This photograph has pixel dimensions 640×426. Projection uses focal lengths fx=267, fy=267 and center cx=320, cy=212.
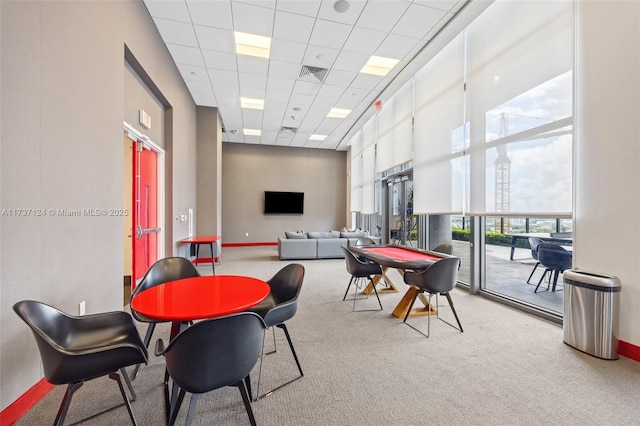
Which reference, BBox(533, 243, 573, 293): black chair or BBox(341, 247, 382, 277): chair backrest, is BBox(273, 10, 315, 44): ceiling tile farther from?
BBox(533, 243, 573, 293): black chair

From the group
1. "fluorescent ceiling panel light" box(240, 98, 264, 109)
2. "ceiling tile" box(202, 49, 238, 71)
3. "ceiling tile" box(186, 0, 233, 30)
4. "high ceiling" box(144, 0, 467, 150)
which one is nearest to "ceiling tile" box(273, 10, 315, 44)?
"high ceiling" box(144, 0, 467, 150)

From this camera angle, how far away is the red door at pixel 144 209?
12.5ft

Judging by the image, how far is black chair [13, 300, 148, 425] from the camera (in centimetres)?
133

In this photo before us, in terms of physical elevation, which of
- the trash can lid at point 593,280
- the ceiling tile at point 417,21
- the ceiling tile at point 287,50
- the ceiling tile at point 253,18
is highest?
the ceiling tile at point 417,21

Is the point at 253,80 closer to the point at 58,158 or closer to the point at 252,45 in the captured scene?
the point at 252,45

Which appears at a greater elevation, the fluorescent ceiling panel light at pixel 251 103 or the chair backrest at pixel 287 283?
the fluorescent ceiling panel light at pixel 251 103

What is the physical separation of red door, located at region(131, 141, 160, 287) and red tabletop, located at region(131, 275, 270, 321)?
2.20 metres

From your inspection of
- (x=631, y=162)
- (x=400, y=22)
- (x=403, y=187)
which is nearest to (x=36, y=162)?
(x=400, y=22)

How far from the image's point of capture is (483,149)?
12.3ft

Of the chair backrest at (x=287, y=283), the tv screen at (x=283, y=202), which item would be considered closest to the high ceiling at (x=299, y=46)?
the chair backrest at (x=287, y=283)

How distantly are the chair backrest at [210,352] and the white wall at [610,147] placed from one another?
3.19 m

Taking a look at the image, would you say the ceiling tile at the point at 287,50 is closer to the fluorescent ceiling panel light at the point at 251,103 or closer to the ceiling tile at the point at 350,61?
the ceiling tile at the point at 350,61

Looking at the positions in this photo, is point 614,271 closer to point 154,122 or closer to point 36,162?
point 36,162

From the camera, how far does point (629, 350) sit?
236 cm
